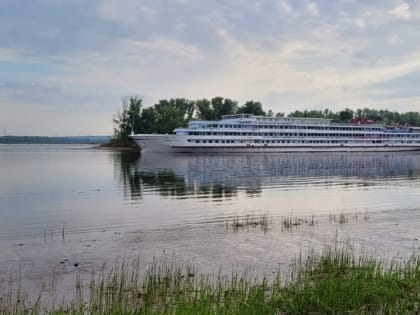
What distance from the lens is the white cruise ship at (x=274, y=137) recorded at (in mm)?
108625

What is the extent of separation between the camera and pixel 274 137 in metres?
116

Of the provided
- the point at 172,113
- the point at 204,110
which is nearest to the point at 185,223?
the point at 172,113

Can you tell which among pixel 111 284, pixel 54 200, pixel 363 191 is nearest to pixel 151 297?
pixel 111 284

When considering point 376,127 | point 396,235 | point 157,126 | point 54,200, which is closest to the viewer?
point 396,235

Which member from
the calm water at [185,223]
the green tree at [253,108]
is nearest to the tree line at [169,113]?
the green tree at [253,108]

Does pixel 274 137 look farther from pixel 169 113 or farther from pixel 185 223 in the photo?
pixel 185 223

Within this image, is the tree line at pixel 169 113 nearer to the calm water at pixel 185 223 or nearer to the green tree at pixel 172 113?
the green tree at pixel 172 113

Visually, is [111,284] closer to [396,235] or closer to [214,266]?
[214,266]

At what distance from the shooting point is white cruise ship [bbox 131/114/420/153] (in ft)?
356

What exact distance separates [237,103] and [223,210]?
154 meters

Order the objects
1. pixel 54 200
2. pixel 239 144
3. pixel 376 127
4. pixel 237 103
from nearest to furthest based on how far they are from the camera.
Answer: pixel 54 200 < pixel 239 144 < pixel 376 127 < pixel 237 103

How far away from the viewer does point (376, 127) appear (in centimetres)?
13262

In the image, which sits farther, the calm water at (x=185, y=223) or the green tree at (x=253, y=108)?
the green tree at (x=253, y=108)

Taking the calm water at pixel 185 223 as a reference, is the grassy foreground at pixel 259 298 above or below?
above
